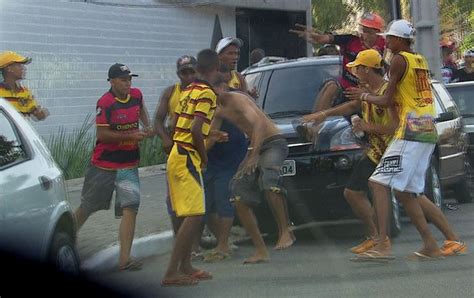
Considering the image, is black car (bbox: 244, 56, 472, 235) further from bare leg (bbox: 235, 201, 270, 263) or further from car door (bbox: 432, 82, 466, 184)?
bare leg (bbox: 235, 201, 270, 263)

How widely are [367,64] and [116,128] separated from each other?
2250 mm

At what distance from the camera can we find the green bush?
50.3 feet

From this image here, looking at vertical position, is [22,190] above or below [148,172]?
above

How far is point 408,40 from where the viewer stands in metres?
8.50

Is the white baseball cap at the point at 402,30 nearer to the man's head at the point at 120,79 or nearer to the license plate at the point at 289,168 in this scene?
the license plate at the point at 289,168

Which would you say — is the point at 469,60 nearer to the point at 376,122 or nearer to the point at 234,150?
the point at 376,122

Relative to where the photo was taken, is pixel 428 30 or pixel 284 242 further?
pixel 428 30

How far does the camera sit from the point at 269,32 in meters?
22.3

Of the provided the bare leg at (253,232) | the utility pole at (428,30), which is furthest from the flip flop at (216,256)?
the utility pole at (428,30)

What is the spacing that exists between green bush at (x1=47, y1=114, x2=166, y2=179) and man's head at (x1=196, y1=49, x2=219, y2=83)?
7.05 m

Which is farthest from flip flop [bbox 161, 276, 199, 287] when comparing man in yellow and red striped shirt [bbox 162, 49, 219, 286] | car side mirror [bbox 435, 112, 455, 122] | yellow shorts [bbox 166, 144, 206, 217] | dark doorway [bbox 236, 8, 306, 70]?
dark doorway [bbox 236, 8, 306, 70]

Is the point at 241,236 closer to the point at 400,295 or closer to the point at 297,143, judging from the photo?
the point at 297,143

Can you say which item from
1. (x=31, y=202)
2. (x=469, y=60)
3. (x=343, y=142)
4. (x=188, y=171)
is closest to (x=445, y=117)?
(x=343, y=142)

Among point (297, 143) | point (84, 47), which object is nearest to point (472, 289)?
point (297, 143)
